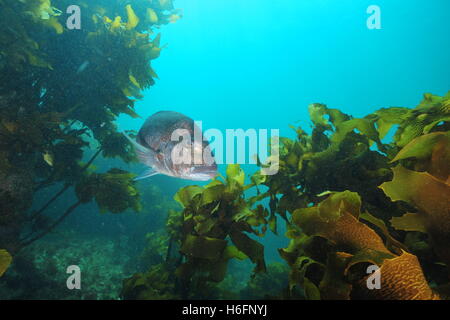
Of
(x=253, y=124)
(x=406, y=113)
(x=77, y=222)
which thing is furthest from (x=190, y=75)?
(x=406, y=113)

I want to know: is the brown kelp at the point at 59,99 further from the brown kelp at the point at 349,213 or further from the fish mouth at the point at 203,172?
the fish mouth at the point at 203,172

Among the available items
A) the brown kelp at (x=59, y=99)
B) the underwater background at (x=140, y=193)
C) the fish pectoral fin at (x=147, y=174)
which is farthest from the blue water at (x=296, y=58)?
the fish pectoral fin at (x=147, y=174)

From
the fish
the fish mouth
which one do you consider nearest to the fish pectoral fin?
the fish

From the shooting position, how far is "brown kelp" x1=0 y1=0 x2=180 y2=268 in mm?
2711

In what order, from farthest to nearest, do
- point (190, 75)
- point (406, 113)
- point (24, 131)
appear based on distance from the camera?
point (190, 75)
point (24, 131)
point (406, 113)

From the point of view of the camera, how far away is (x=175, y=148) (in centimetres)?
166

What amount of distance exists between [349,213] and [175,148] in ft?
4.10

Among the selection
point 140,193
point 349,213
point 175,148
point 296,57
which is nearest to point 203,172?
point 175,148

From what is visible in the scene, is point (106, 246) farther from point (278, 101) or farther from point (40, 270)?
point (278, 101)

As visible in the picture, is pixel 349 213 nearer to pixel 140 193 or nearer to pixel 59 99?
pixel 140 193

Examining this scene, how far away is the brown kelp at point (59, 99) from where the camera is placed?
8.89 feet

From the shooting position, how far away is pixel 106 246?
25.9ft

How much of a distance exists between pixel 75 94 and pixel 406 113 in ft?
15.0

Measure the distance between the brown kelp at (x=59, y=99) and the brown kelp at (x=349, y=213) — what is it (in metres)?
1.81
